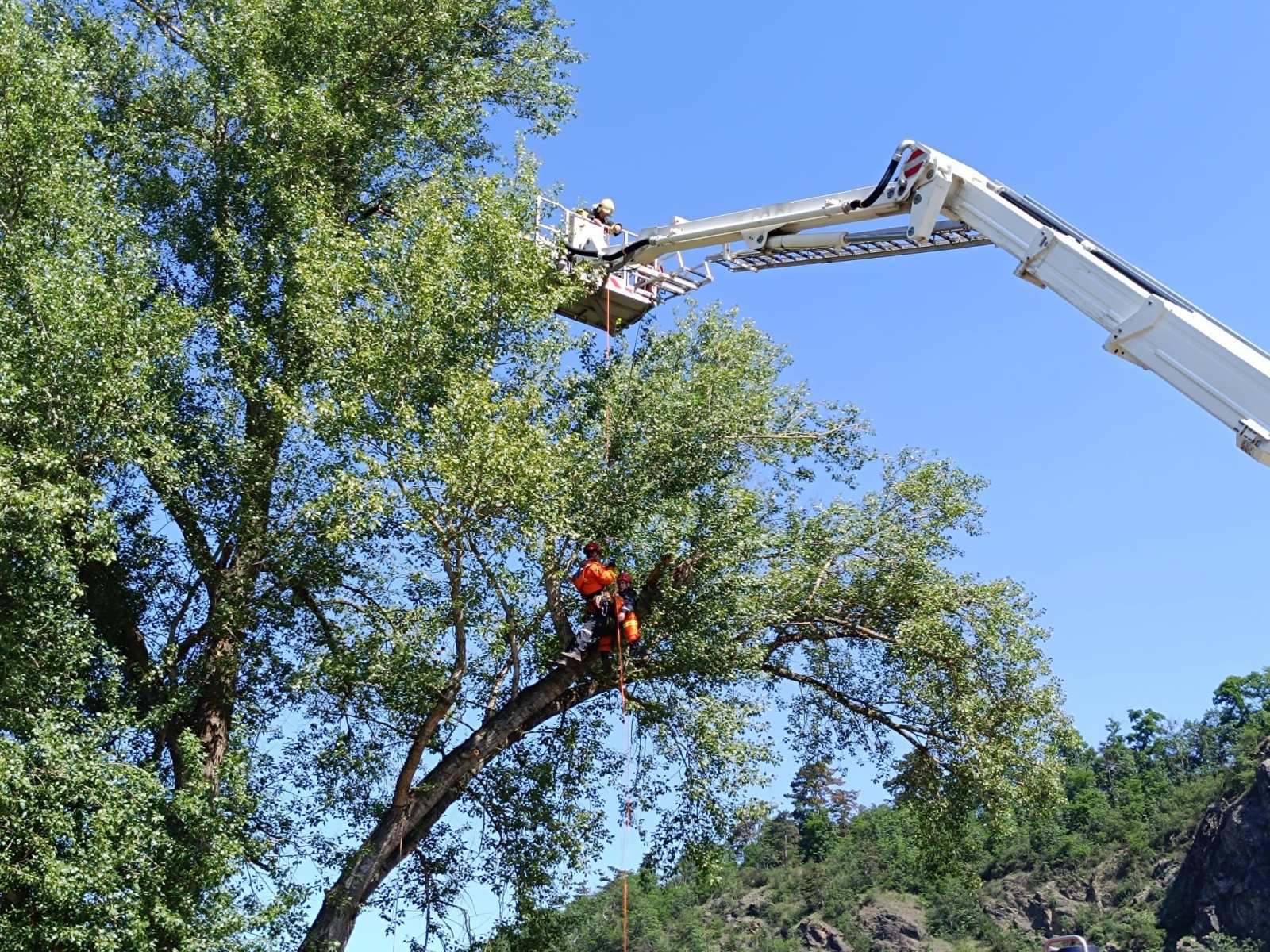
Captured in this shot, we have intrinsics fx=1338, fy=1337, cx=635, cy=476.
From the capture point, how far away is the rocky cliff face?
94.7m

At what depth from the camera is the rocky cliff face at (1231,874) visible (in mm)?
94688

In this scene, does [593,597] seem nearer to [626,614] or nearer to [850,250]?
[626,614]

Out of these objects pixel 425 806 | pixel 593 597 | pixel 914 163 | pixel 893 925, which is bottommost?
pixel 425 806

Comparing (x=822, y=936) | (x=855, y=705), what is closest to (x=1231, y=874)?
(x=822, y=936)

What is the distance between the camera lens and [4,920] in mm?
14555

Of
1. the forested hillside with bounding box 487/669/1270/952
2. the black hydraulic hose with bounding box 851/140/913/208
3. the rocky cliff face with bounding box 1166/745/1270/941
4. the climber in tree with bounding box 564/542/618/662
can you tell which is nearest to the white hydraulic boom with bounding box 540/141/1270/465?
the black hydraulic hose with bounding box 851/140/913/208

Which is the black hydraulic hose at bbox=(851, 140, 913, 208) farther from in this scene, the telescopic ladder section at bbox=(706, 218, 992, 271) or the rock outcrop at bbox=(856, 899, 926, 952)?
the rock outcrop at bbox=(856, 899, 926, 952)

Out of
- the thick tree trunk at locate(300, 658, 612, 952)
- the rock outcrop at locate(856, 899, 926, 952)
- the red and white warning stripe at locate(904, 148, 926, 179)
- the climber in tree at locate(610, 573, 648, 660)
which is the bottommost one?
the thick tree trunk at locate(300, 658, 612, 952)

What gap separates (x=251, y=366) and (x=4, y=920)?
788 cm

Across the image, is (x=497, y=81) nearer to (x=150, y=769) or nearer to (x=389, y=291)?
(x=389, y=291)

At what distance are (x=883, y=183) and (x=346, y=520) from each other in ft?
25.2

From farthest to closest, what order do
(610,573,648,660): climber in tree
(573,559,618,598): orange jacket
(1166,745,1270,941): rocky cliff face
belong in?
(1166,745,1270,941): rocky cliff face, (610,573,648,660): climber in tree, (573,559,618,598): orange jacket

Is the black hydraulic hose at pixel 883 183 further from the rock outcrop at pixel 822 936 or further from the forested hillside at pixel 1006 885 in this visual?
the rock outcrop at pixel 822 936

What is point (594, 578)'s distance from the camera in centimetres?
1605
